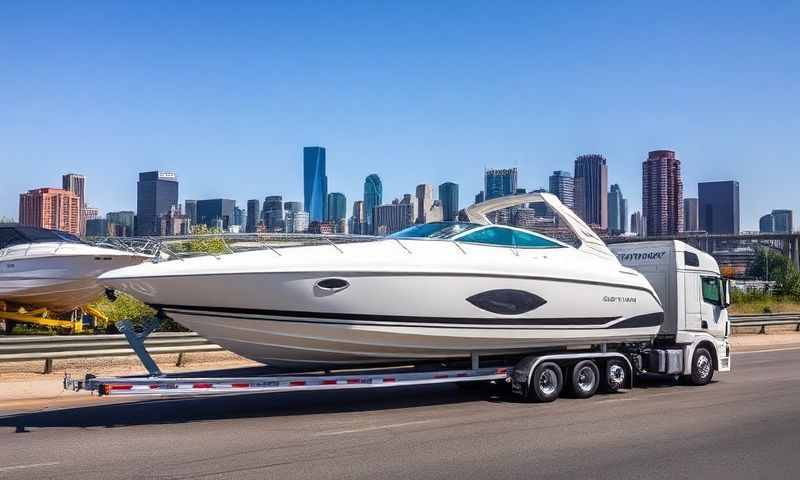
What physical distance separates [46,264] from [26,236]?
4.26ft

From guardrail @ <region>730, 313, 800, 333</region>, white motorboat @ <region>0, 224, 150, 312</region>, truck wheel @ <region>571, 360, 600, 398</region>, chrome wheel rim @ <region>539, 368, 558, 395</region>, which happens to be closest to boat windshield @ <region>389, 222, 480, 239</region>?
chrome wheel rim @ <region>539, 368, 558, 395</region>

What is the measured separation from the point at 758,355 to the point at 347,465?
60.9 ft

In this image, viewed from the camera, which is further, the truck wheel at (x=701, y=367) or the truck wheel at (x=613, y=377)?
the truck wheel at (x=701, y=367)

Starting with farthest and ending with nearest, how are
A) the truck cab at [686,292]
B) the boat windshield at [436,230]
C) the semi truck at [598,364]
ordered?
the truck cab at [686,292] < the boat windshield at [436,230] < the semi truck at [598,364]

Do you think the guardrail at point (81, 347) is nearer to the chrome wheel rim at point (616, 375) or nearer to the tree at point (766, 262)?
the chrome wheel rim at point (616, 375)

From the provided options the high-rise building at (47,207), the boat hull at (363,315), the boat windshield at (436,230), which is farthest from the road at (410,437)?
the high-rise building at (47,207)

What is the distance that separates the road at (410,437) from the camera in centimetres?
818

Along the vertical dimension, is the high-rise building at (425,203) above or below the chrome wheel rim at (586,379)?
above

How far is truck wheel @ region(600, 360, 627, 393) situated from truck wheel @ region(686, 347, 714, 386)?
2299 millimetres

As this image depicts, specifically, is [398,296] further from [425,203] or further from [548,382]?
[425,203]

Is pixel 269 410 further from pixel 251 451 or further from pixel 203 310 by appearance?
pixel 251 451

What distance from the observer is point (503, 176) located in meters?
144

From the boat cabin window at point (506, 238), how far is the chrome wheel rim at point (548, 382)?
7.11 ft

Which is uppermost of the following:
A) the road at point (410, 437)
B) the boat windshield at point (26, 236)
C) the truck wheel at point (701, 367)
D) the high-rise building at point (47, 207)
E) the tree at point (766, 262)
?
the high-rise building at point (47, 207)
